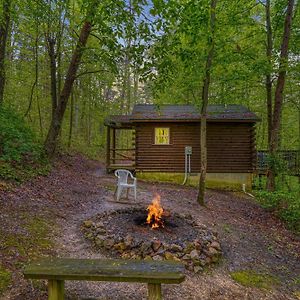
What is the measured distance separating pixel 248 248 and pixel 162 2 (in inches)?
221

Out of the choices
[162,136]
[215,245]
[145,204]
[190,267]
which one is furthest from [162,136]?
[190,267]

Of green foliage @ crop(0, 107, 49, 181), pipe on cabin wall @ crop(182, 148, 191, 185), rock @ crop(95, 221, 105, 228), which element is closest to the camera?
rock @ crop(95, 221, 105, 228)

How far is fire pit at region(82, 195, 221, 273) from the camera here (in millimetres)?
5523

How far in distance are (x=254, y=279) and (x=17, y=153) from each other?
783 cm

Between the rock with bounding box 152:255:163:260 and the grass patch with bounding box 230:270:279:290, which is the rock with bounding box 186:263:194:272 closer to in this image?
the rock with bounding box 152:255:163:260

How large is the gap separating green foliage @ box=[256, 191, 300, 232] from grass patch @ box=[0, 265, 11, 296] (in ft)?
26.3

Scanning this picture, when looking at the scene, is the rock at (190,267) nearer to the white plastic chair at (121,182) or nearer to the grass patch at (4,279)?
the grass patch at (4,279)

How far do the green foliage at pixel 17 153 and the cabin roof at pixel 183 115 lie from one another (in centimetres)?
523

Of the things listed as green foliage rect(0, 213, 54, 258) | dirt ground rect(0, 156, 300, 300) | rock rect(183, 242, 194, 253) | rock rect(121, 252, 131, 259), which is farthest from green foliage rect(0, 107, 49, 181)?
rock rect(183, 242, 194, 253)

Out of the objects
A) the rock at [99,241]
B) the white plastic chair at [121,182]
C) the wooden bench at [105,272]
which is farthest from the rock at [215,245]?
→ the white plastic chair at [121,182]

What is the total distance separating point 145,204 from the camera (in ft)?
30.0

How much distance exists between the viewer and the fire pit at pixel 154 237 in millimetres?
5523

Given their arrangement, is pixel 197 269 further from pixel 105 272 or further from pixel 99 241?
pixel 105 272

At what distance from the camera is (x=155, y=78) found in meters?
4.25
